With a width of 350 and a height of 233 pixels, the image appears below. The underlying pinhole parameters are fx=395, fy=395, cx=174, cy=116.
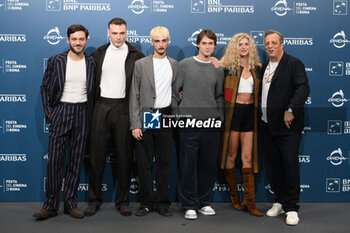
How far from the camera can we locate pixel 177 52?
4363 mm

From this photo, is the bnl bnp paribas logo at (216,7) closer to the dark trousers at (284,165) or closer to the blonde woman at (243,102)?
the blonde woman at (243,102)

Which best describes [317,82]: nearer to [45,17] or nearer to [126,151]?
[126,151]

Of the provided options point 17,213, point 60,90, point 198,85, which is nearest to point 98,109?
point 60,90

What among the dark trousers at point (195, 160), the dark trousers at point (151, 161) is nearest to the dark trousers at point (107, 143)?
the dark trousers at point (151, 161)

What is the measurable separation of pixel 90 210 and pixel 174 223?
0.87 meters

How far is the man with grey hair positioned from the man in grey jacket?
3.17 ft

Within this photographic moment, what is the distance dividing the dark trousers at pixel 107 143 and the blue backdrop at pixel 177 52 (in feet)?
1.21

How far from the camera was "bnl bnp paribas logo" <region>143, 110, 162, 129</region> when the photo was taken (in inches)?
152

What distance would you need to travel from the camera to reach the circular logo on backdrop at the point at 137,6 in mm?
4270

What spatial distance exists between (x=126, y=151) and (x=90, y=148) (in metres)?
0.36

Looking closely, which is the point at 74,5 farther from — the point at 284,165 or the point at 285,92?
the point at 284,165

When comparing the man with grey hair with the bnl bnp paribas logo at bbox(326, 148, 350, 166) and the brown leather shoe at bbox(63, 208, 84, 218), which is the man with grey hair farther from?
the brown leather shoe at bbox(63, 208, 84, 218)

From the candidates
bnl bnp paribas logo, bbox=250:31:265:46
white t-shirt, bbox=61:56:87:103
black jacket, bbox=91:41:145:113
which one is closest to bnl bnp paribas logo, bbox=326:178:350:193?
bnl bnp paribas logo, bbox=250:31:265:46

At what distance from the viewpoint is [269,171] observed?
13.3ft
